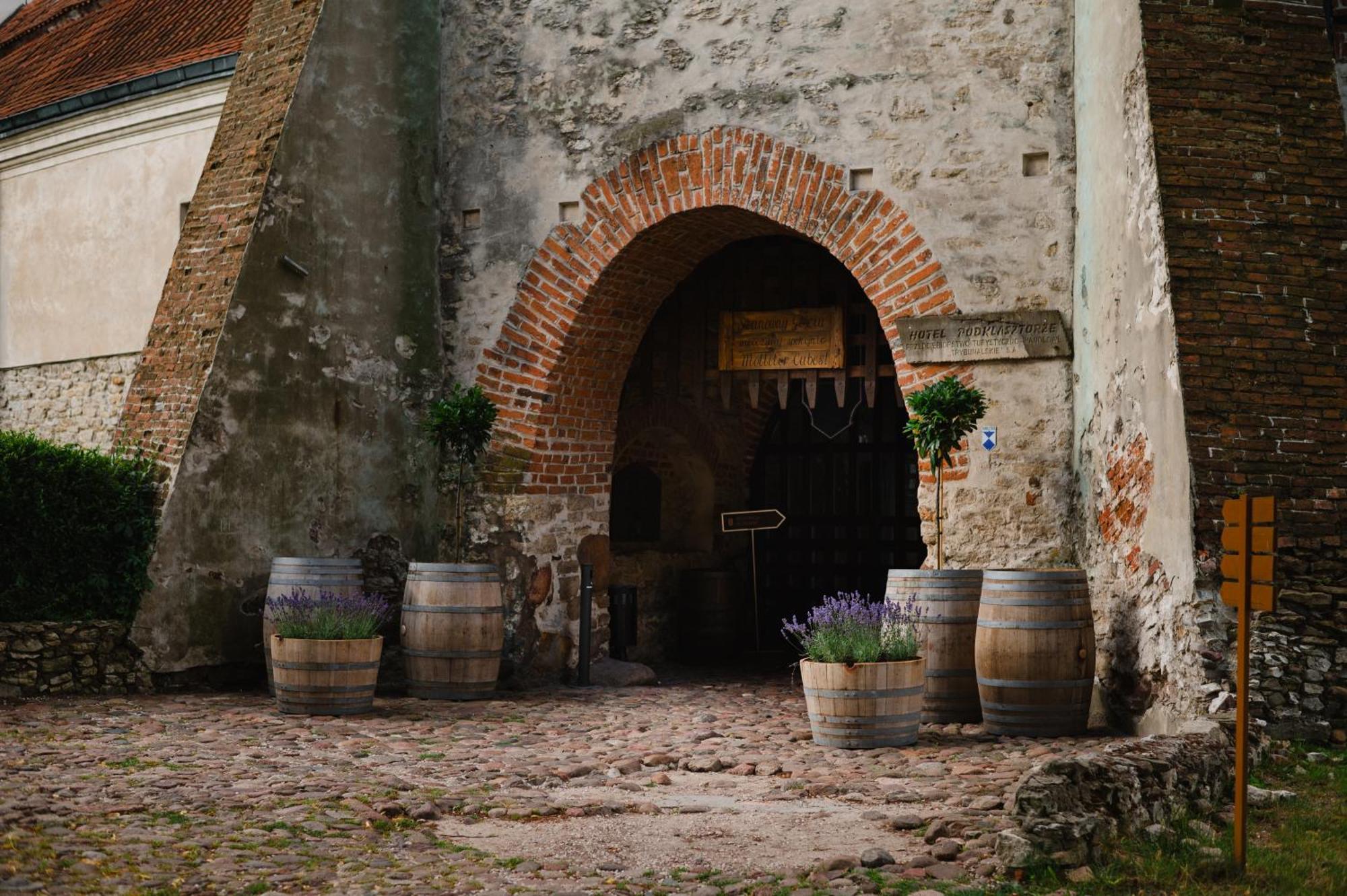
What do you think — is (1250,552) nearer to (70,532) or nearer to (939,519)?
(939,519)

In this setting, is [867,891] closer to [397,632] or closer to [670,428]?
[397,632]

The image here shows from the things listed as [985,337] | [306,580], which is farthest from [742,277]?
[306,580]

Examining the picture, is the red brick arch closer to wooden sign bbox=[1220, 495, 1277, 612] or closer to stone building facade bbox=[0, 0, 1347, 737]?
stone building facade bbox=[0, 0, 1347, 737]

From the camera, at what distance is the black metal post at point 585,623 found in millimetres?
9977

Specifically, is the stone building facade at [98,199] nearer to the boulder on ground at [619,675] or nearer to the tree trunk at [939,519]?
the boulder on ground at [619,675]

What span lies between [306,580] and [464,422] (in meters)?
1.53

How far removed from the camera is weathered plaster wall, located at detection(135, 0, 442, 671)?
8969 mm

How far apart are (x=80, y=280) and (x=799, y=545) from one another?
7042 mm

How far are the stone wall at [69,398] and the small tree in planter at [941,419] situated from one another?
716cm

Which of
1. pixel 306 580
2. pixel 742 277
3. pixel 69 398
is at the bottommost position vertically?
pixel 306 580

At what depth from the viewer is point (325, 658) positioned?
805cm

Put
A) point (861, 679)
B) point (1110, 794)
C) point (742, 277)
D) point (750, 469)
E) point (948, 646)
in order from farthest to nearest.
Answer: point (750, 469) < point (742, 277) < point (948, 646) < point (861, 679) < point (1110, 794)

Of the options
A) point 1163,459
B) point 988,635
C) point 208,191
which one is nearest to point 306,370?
point 208,191

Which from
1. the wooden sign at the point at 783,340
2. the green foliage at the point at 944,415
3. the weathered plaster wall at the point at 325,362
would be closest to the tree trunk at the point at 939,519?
the green foliage at the point at 944,415
